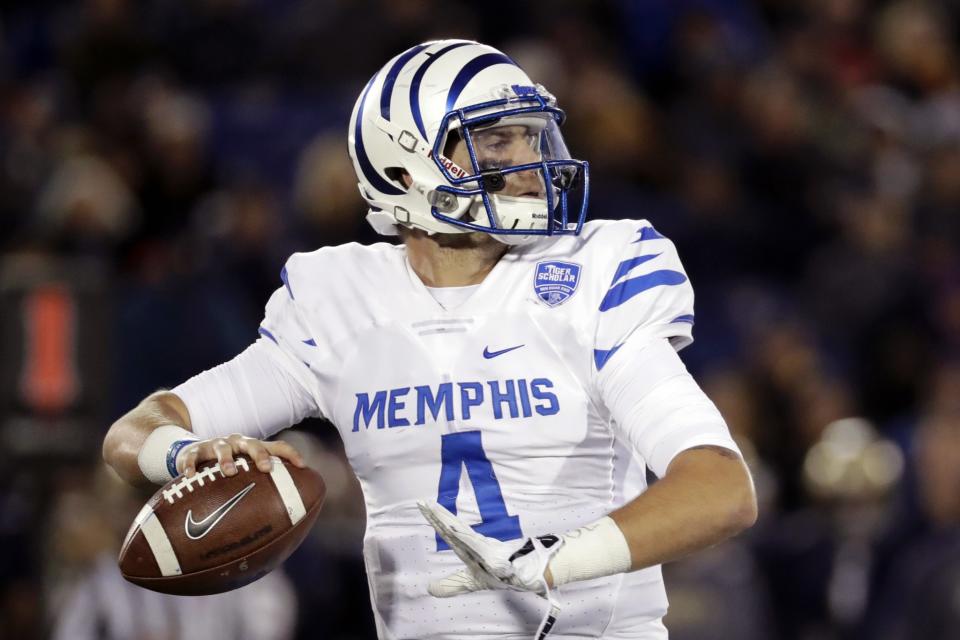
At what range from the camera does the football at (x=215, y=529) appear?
2.89 m

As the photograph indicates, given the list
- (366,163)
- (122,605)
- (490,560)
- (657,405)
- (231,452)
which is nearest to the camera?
(490,560)

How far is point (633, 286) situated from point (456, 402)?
1.34 feet

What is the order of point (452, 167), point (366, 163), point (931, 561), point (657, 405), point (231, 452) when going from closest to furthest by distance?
point (657, 405), point (231, 452), point (452, 167), point (366, 163), point (931, 561)

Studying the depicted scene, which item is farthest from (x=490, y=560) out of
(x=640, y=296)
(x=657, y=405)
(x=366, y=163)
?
(x=366, y=163)

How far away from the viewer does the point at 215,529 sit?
2.88 metres

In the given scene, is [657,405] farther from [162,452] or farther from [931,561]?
[931,561]

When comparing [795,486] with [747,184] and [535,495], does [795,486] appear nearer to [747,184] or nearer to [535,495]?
[747,184]

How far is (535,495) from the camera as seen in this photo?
2.97 meters

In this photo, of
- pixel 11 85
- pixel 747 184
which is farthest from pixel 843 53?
pixel 11 85

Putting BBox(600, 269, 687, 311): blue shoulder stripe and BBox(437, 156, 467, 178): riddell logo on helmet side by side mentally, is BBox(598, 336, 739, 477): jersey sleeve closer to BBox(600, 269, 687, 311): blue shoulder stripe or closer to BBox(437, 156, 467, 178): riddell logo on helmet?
BBox(600, 269, 687, 311): blue shoulder stripe

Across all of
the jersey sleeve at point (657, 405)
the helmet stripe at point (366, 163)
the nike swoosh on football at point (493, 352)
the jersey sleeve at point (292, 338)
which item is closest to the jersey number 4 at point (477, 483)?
the nike swoosh on football at point (493, 352)

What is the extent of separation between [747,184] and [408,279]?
16.8 feet

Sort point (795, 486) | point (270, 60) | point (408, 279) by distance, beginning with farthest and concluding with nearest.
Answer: point (270, 60) < point (795, 486) < point (408, 279)

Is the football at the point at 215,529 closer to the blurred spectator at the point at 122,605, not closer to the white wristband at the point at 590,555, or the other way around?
the white wristband at the point at 590,555
